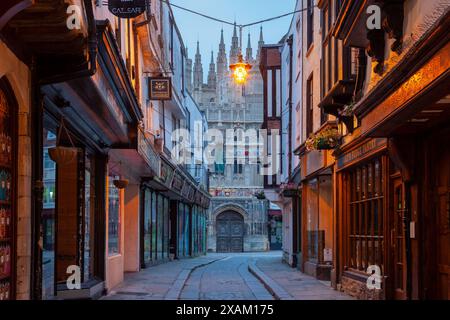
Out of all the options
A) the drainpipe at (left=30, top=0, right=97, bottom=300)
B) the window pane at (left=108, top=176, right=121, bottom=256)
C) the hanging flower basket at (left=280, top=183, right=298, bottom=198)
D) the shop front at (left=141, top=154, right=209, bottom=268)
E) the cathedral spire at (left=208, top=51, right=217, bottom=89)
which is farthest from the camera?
the cathedral spire at (left=208, top=51, right=217, bottom=89)

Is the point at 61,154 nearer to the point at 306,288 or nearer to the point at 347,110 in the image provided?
the point at 347,110

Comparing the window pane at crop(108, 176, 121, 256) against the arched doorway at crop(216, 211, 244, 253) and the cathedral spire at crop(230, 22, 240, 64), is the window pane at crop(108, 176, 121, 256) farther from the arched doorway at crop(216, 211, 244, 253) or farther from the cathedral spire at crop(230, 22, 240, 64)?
the cathedral spire at crop(230, 22, 240, 64)

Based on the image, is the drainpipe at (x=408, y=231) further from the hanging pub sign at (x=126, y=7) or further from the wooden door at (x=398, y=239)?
the hanging pub sign at (x=126, y=7)

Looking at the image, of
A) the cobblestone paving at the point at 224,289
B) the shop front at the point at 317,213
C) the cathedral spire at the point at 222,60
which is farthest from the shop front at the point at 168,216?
the cathedral spire at the point at 222,60

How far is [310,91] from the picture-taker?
22734 mm

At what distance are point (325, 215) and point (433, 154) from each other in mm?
9859

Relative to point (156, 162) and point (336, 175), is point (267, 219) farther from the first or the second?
point (336, 175)

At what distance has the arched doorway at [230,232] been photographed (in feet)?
230

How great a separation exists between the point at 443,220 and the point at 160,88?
13942 millimetres

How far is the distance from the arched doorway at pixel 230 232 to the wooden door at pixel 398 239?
57415 millimetres

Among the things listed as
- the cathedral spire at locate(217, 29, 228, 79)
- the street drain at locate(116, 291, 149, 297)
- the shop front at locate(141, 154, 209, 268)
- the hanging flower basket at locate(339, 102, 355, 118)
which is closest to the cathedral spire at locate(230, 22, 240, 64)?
the cathedral spire at locate(217, 29, 228, 79)

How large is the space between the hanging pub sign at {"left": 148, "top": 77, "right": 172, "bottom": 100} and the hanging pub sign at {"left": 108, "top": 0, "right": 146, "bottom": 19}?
28.3 feet

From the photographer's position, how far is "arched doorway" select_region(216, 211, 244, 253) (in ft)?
230
